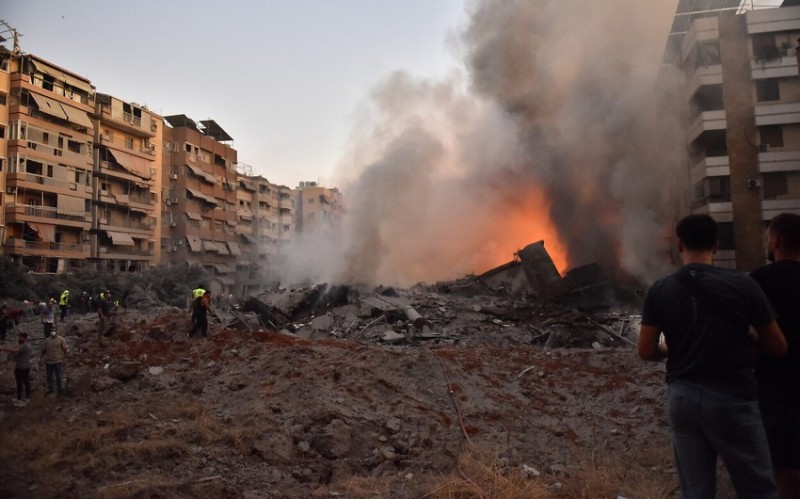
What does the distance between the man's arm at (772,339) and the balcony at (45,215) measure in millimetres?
36807

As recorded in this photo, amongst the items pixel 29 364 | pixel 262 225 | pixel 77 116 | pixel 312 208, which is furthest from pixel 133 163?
pixel 312 208

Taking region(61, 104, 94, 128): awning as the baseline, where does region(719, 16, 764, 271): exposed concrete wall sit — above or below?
below

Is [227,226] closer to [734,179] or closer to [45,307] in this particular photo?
[45,307]

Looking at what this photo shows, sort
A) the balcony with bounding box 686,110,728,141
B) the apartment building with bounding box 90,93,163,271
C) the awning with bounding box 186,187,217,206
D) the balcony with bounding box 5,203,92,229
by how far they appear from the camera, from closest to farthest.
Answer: the balcony with bounding box 686,110,728,141 → the balcony with bounding box 5,203,92,229 → the apartment building with bounding box 90,93,163,271 → the awning with bounding box 186,187,217,206

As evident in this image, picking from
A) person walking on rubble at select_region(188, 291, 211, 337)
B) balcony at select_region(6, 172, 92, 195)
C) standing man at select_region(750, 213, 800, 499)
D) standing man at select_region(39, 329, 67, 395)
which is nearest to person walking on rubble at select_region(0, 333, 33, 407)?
standing man at select_region(39, 329, 67, 395)

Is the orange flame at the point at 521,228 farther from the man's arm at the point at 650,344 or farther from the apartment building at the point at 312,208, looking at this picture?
the apartment building at the point at 312,208

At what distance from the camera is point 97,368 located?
10.4 m

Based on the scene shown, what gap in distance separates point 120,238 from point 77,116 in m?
9.00

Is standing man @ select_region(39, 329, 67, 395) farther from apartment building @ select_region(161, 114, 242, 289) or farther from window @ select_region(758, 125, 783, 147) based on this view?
apartment building @ select_region(161, 114, 242, 289)

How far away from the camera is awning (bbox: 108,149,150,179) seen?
38.3 m

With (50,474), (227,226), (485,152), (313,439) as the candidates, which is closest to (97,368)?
(50,474)

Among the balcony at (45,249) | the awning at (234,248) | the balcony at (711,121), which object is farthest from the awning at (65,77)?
the balcony at (711,121)

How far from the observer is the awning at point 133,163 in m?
38.3

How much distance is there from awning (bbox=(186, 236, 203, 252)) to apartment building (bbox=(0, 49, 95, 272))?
397 inches
